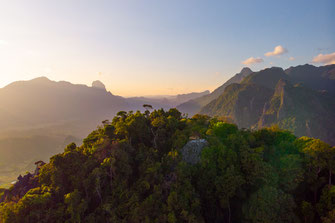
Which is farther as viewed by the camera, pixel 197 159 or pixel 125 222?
pixel 197 159

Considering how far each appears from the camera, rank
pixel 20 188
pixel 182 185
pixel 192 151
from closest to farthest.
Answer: pixel 182 185 < pixel 20 188 < pixel 192 151

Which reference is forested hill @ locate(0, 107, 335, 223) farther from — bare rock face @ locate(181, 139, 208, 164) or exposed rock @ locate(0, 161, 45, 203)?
bare rock face @ locate(181, 139, 208, 164)

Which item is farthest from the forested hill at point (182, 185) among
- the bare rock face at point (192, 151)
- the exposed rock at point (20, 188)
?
the bare rock face at point (192, 151)

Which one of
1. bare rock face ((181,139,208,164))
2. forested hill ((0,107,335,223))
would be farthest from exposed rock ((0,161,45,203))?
bare rock face ((181,139,208,164))

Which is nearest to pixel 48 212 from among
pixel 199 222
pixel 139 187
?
pixel 139 187

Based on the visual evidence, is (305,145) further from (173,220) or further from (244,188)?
(173,220)

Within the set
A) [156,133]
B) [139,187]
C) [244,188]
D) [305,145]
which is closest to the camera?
[139,187]

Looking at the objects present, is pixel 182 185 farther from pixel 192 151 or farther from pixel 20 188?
pixel 20 188

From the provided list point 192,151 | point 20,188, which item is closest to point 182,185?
point 192,151
